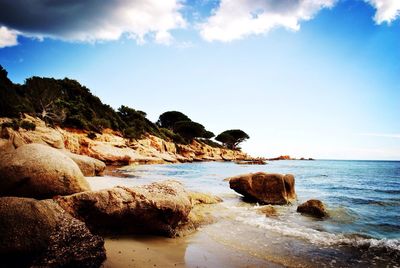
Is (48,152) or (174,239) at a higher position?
(48,152)

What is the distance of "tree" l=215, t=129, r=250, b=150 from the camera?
95.0 metres

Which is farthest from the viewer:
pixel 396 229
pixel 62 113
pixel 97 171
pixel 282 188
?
pixel 62 113

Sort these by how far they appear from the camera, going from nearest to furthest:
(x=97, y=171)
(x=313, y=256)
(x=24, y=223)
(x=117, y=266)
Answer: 1. (x=24, y=223)
2. (x=117, y=266)
3. (x=313, y=256)
4. (x=97, y=171)

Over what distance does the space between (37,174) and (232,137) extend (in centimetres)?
9090

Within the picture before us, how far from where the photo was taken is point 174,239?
20.0ft

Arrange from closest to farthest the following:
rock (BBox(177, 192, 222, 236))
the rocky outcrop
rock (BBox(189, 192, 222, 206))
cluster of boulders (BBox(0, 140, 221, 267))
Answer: cluster of boulders (BBox(0, 140, 221, 267)) → rock (BBox(177, 192, 222, 236)) → rock (BBox(189, 192, 222, 206)) → the rocky outcrop

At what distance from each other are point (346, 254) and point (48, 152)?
6.83m

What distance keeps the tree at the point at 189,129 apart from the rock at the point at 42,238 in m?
70.6

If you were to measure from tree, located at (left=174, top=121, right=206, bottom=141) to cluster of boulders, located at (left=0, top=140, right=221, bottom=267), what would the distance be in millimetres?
67711

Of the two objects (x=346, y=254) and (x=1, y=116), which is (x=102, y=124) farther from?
(x=346, y=254)

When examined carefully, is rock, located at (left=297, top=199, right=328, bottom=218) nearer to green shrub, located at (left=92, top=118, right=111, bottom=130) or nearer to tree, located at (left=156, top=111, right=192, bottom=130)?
green shrub, located at (left=92, top=118, right=111, bottom=130)

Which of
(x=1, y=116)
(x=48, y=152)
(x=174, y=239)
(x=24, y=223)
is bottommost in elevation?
(x=174, y=239)

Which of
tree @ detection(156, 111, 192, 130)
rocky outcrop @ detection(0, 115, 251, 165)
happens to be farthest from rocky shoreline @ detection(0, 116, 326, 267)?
tree @ detection(156, 111, 192, 130)

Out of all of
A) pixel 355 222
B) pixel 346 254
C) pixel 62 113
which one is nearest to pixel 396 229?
pixel 355 222
